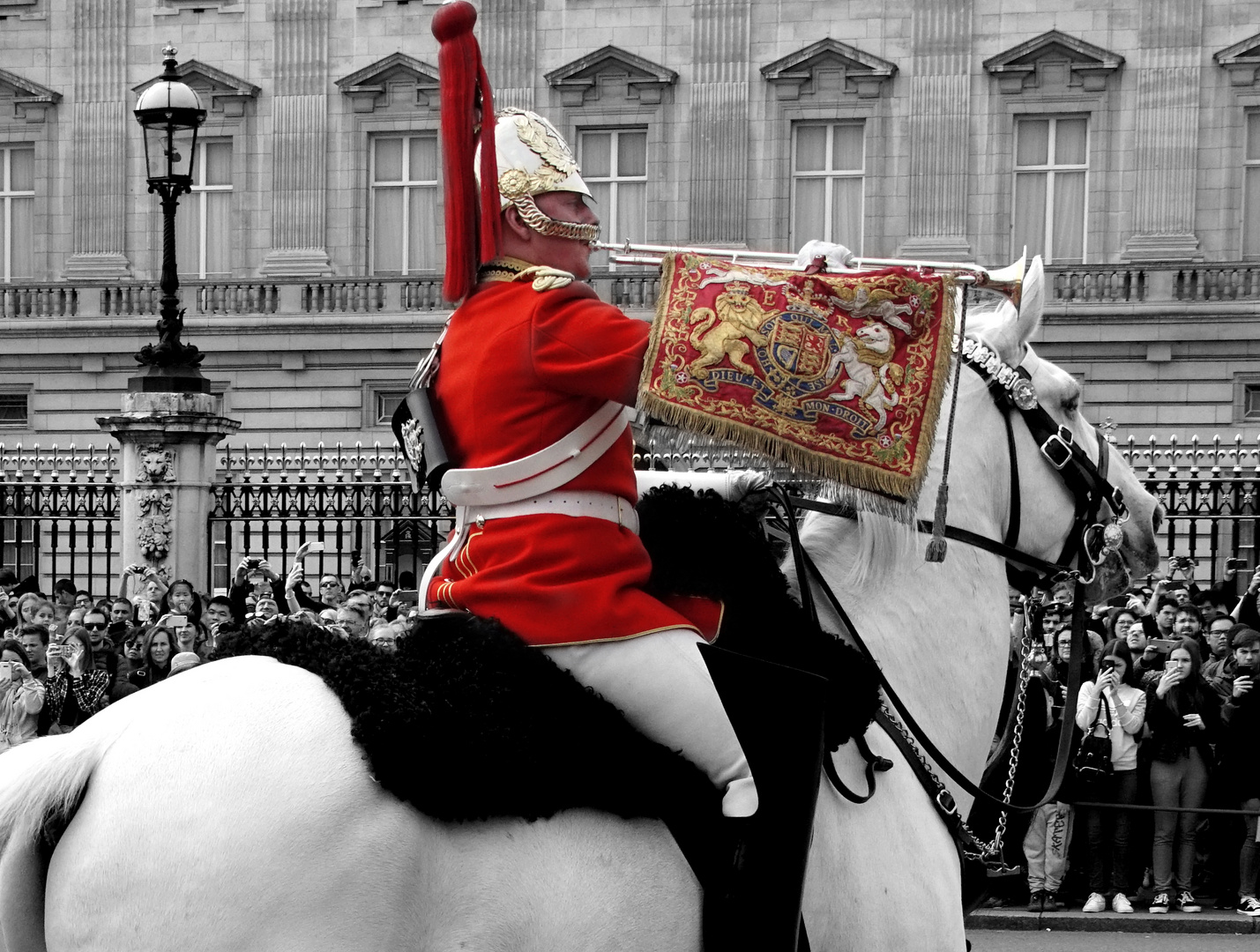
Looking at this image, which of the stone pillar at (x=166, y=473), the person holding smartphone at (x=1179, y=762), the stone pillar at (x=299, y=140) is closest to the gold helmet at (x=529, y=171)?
the person holding smartphone at (x=1179, y=762)

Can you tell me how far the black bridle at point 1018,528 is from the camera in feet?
14.4

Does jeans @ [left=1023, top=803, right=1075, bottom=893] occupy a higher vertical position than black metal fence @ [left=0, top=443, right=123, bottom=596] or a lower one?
lower

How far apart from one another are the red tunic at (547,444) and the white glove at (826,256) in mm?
→ 455

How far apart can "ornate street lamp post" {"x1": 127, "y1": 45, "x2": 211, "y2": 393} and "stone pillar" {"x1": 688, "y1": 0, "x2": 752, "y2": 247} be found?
15.2 meters

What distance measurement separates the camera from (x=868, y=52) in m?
29.3

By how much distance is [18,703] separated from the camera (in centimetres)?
1043

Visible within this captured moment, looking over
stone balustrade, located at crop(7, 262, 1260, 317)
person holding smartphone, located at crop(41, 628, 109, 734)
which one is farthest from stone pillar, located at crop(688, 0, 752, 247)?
person holding smartphone, located at crop(41, 628, 109, 734)

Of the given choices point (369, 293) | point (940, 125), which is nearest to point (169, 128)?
point (369, 293)

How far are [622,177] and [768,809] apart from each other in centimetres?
2732

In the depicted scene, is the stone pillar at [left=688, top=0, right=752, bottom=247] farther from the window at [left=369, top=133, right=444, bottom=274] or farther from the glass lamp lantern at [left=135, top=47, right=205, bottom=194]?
the glass lamp lantern at [left=135, top=47, right=205, bottom=194]

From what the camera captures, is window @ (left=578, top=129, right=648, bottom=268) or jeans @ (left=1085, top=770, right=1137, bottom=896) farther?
window @ (left=578, top=129, right=648, bottom=268)

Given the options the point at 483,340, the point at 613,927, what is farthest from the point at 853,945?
the point at 483,340

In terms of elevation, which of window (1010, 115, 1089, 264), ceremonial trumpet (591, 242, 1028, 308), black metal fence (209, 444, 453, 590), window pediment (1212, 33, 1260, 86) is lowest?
black metal fence (209, 444, 453, 590)

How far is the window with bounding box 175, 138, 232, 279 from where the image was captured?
31312 mm
